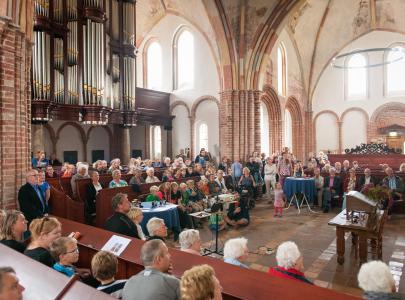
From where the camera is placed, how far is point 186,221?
8156mm

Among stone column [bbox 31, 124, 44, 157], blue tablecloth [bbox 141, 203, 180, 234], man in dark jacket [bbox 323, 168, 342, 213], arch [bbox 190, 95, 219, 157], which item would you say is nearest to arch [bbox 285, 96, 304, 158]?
arch [bbox 190, 95, 219, 157]

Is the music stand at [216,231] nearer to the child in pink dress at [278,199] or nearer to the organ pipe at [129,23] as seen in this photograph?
the child in pink dress at [278,199]

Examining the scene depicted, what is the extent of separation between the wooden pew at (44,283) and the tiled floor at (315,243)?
3.83 metres

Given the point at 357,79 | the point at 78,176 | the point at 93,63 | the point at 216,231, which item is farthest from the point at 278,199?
the point at 357,79

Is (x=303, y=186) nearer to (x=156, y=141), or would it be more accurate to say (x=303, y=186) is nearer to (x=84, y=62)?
(x=84, y=62)

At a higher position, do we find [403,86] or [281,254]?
[403,86]

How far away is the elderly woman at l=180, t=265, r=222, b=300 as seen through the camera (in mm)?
2133

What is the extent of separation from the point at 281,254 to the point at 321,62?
2082 cm

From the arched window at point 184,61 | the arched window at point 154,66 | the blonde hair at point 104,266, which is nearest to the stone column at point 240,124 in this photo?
the arched window at point 184,61

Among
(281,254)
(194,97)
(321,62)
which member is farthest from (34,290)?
(321,62)

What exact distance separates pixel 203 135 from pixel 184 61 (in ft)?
13.2

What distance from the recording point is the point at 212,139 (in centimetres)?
1659

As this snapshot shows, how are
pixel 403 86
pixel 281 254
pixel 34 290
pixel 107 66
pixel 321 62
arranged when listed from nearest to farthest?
pixel 34 290
pixel 281 254
pixel 107 66
pixel 403 86
pixel 321 62

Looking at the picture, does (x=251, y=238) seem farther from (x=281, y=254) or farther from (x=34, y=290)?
(x=34, y=290)
